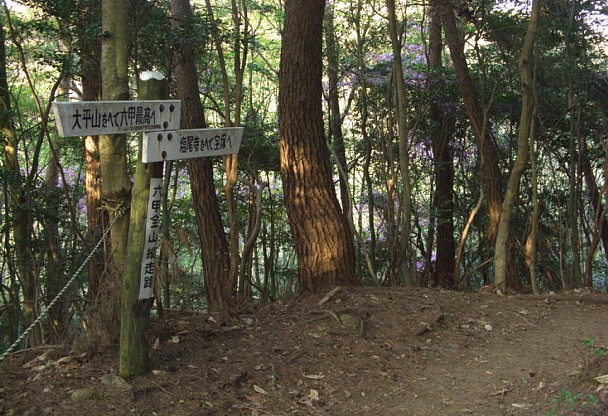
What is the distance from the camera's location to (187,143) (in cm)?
407

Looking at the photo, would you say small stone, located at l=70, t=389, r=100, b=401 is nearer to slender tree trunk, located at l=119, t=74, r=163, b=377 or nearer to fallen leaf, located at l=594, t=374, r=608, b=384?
slender tree trunk, located at l=119, t=74, r=163, b=377

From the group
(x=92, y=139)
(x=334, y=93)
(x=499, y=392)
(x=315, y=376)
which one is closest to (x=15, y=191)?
(x=92, y=139)

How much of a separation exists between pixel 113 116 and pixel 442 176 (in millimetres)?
9639

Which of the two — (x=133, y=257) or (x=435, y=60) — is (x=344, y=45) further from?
(x=133, y=257)

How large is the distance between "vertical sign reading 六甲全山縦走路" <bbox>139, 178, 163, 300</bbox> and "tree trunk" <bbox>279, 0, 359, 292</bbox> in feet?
7.81

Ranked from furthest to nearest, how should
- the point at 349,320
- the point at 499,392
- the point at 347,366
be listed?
the point at 349,320 → the point at 347,366 → the point at 499,392

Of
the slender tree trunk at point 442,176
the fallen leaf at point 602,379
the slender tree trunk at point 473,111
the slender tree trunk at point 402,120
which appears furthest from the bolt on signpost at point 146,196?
the slender tree trunk at point 442,176

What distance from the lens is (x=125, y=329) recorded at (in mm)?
4090

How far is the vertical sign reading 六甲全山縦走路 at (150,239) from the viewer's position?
405 centimetres

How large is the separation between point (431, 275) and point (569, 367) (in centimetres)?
834

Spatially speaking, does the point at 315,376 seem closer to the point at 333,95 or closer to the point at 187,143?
the point at 187,143

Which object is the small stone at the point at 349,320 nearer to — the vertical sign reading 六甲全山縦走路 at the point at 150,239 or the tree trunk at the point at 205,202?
the vertical sign reading 六甲全山縦走路 at the point at 150,239

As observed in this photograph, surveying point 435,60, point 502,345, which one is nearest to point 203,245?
point 502,345

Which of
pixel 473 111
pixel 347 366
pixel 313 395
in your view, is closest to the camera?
pixel 313 395
